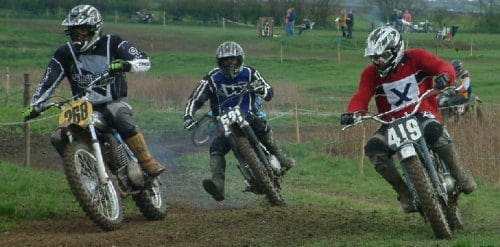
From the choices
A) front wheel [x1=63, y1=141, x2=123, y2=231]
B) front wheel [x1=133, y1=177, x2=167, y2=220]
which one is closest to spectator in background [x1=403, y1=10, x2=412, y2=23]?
front wheel [x1=133, y1=177, x2=167, y2=220]

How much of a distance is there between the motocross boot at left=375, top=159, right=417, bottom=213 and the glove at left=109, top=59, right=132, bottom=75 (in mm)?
2661

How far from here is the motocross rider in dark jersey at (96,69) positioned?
10.8m

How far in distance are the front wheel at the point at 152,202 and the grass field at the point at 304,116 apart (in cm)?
87

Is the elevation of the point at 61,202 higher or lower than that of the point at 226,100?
lower

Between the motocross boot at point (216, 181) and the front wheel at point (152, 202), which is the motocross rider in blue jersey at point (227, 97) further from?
the front wheel at point (152, 202)

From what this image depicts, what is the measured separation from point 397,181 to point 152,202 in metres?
2.64

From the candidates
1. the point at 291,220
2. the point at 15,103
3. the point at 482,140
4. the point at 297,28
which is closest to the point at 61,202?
the point at 291,220

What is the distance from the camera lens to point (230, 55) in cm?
1260

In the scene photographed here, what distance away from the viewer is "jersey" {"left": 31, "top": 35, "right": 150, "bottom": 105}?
11.0m

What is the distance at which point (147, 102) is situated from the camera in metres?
27.2

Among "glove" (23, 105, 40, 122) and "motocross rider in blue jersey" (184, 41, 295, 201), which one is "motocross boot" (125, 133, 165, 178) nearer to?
"glove" (23, 105, 40, 122)

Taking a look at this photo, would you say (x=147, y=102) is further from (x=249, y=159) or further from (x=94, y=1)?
(x=94, y=1)

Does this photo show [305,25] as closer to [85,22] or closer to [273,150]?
[273,150]

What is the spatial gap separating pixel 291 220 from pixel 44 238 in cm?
247
